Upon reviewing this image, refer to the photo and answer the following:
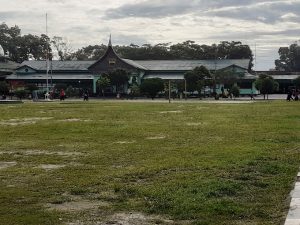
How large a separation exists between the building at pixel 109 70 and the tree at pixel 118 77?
2.95m

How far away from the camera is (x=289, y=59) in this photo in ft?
380

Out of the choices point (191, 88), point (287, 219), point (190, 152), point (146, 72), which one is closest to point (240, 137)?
point (190, 152)

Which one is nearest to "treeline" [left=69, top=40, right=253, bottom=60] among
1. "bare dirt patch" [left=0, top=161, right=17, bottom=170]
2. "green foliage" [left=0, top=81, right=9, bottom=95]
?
"green foliage" [left=0, top=81, right=9, bottom=95]

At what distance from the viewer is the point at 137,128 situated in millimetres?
17594

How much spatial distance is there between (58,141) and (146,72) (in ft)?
202

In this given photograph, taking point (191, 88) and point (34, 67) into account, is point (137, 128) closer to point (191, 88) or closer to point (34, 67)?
point (191, 88)

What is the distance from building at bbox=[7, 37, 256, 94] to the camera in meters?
71.2

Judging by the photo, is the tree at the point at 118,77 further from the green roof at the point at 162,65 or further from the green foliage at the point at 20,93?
the green foliage at the point at 20,93

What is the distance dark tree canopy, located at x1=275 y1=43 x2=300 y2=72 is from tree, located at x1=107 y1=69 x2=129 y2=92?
55.8 metres

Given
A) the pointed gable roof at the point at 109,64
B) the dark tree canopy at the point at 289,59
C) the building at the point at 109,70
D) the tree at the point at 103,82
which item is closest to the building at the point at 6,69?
the building at the point at 109,70

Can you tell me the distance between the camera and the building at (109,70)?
234 feet

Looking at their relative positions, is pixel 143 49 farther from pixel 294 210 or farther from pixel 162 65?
pixel 294 210

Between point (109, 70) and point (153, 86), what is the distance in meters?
12.7

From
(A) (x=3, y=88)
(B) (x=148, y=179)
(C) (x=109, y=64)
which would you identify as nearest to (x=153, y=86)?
(C) (x=109, y=64)
